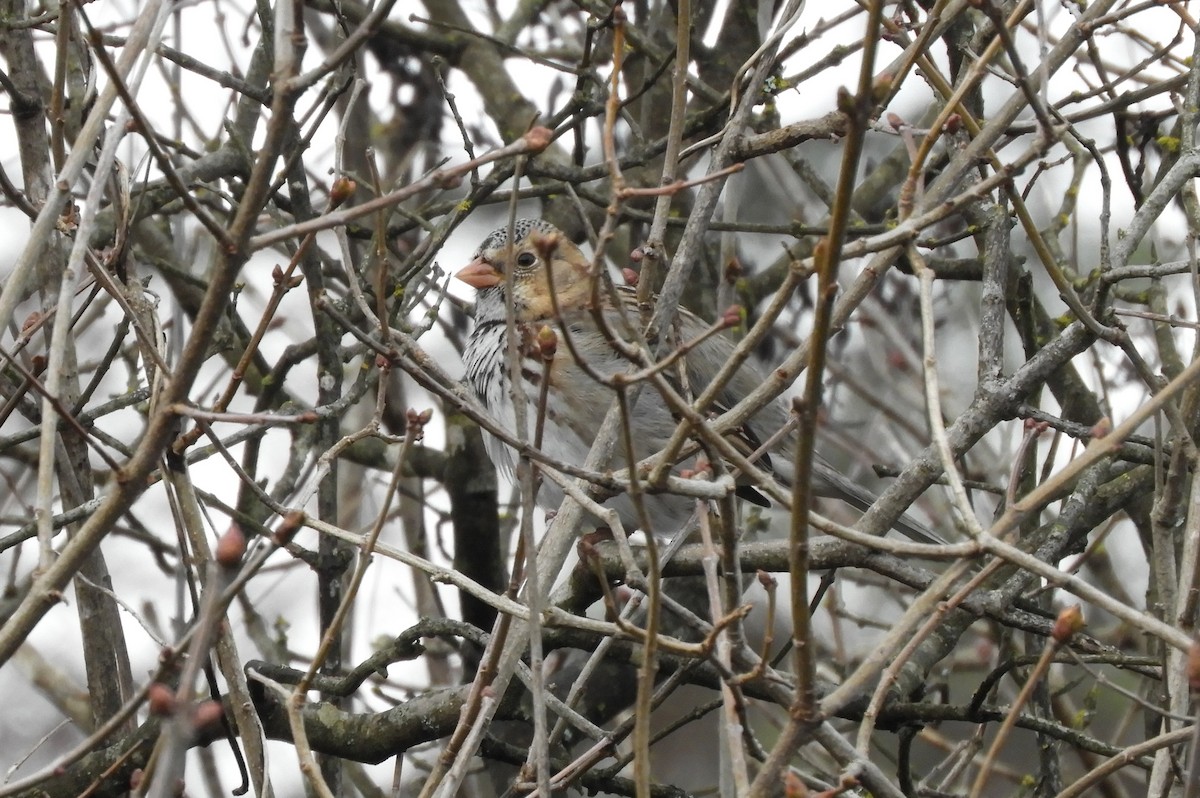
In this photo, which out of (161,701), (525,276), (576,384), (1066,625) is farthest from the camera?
(525,276)

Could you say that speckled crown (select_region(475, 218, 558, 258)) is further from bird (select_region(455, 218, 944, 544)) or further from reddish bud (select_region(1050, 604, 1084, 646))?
reddish bud (select_region(1050, 604, 1084, 646))

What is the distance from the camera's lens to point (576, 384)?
18.1ft

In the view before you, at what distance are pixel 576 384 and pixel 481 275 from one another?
709 millimetres

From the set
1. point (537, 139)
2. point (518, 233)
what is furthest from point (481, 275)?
point (537, 139)

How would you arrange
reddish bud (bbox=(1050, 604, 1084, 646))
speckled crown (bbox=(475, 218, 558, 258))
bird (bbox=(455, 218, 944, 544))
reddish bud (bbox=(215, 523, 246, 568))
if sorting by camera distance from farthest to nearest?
speckled crown (bbox=(475, 218, 558, 258)) < bird (bbox=(455, 218, 944, 544)) < reddish bud (bbox=(1050, 604, 1084, 646)) < reddish bud (bbox=(215, 523, 246, 568))

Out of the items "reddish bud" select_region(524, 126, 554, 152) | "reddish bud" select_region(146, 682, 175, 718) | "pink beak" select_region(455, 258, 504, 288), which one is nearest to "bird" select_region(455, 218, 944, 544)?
"pink beak" select_region(455, 258, 504, 288)

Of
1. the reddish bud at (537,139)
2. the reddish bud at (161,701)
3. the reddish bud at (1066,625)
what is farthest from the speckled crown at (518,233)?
the reddish bud at (161,701)

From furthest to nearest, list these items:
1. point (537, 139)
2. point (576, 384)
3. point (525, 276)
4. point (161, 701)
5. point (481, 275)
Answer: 1. point (525, 276)
2. point (481, 275)
3. point (576, 384)
4. point (537, 139)
5. point (161, 701)

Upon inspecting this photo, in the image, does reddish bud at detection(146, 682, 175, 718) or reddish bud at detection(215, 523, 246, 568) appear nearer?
reddish bud at detection(146, 682, 175, 718)

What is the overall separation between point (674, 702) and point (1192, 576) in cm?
658

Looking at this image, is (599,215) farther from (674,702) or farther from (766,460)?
(674,702)

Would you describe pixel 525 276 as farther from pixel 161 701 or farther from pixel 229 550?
pixel 161 701

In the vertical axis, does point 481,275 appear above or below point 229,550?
above

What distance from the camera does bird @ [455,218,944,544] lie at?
541 centimetres
